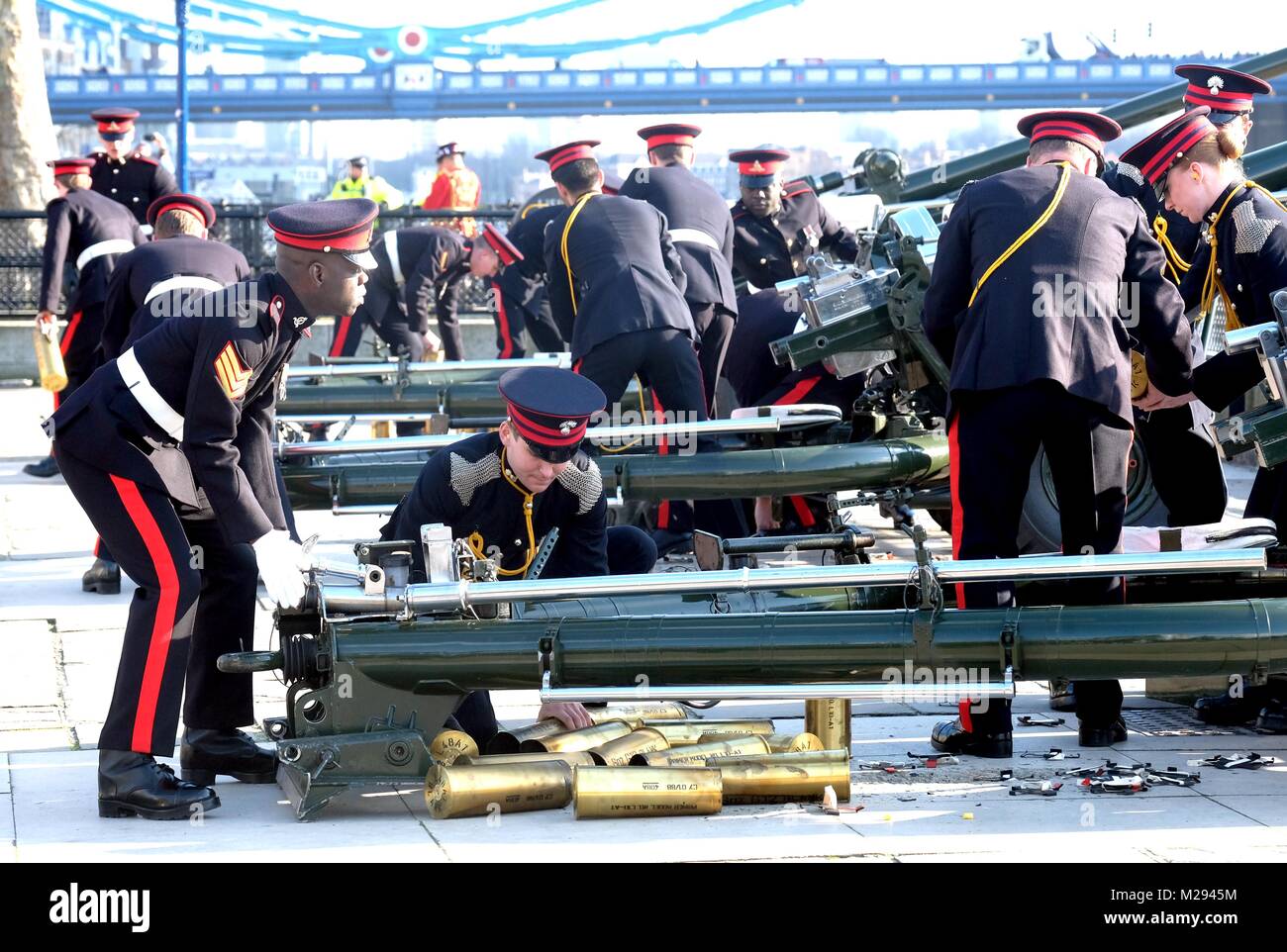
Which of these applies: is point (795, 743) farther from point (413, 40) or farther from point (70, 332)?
point (413, 40)

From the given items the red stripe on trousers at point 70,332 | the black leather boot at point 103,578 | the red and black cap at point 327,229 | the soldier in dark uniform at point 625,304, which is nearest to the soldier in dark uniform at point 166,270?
the black leather boot at point 103,578

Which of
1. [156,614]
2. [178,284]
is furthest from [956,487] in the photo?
[178,284]

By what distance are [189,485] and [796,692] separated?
1.62 meters

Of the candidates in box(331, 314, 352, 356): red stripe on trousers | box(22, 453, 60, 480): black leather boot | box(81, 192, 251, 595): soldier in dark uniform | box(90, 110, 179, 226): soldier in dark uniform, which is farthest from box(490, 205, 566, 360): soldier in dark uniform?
box(81, 192, 251, 595): soldier in dark uniform

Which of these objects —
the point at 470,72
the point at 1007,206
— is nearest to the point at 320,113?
the point at 470,72

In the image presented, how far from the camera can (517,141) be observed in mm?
120438

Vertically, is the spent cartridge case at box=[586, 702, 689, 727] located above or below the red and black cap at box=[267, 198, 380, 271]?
below

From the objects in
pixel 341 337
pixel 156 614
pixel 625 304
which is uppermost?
pixel 625 304

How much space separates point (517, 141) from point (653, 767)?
118m

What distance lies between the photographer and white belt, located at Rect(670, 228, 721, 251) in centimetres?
902

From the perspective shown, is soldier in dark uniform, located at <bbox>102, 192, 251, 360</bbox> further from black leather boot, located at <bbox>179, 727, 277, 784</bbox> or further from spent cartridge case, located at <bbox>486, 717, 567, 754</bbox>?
spent cartridge case, located at <bbox>486, 717, 567, 754</bbox>

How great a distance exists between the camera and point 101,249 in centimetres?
994

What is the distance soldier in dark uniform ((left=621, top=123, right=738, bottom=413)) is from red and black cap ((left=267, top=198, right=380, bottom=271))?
3937mm

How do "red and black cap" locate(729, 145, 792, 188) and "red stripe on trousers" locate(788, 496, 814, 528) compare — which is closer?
"red stripe on trousers" locate(788, 496, 814, 528)
